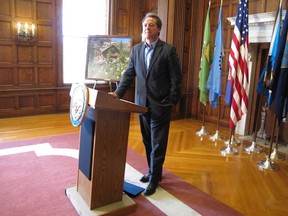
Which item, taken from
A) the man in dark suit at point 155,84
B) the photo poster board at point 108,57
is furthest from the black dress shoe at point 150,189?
the photo poster board at point 108,57

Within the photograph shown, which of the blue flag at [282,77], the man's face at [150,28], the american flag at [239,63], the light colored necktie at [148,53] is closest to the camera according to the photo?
the man's face at [150,28]

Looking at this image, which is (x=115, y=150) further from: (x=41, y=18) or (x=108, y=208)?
(x=41, y=18)

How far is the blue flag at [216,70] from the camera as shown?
3908mm

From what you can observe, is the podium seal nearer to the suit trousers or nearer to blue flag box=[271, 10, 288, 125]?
the suit trousers

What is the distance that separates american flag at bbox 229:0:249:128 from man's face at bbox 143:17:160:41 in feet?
5.66

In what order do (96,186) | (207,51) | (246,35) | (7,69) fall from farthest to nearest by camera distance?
1. (7,69)
2. (207,51)
3. (246,35)
4. (96,186)

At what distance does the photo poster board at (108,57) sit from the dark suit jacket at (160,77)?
2.09 metres

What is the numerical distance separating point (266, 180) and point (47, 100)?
432cm

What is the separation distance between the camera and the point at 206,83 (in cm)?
420

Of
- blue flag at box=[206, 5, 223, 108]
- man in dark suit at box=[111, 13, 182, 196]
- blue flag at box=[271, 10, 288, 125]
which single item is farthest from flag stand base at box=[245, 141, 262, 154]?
man in dark suit at box=[111, 13, 182, 196]

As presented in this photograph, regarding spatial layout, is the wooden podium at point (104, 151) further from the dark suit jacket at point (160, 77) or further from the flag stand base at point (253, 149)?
the flag stand base at point (253, 149)

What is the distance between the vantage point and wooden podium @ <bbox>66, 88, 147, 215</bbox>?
1749 millimetres

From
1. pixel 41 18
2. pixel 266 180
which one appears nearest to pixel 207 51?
pixel 266 180

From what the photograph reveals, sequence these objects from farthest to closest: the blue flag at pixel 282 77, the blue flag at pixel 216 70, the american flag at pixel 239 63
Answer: the blue flag at pixel 216 70
the american flag at pixel 239 63
the blue flag at pixel 282 77
